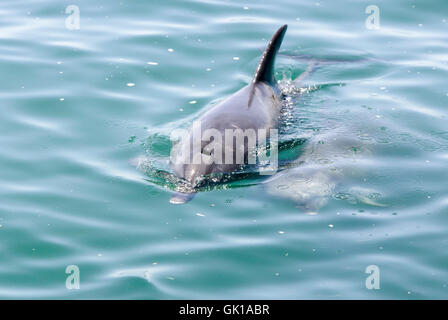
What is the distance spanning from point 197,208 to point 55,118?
3649 mm

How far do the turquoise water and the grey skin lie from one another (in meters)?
0.28

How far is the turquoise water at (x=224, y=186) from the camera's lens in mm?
8531

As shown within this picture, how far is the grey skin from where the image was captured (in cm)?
1022

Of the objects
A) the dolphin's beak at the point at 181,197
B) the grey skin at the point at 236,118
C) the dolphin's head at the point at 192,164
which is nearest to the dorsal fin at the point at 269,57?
the grey skin at the point at 236,118

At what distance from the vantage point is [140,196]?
32.8 ft

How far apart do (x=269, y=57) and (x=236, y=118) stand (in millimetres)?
1510

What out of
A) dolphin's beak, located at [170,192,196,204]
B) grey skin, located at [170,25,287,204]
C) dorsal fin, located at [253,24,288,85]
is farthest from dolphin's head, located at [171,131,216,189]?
dorsal fin, located at [253,24,288,85]

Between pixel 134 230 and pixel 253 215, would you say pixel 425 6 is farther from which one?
pixel 134 230

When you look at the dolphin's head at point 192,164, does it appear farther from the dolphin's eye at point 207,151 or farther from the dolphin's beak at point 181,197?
the dolphin's beak at point 181,197

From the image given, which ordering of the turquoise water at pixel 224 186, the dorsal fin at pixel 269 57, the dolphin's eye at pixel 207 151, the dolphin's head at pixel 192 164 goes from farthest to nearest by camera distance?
1. the dorsal fin at pixel 269 57
2. the dolphin's eye at pixel 207 151
3. the dolphin's head at pixel 192 164
4. the turquoise water at pixel 224 186

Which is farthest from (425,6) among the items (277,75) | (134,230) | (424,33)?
(134,230)

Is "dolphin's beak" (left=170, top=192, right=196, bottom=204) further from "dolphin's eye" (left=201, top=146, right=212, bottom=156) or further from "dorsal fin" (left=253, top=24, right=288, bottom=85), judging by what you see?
"dorsal fin" (left=253, top=24, right=288, bottom=85)

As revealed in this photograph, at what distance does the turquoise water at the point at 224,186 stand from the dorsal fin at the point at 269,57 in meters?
0.83

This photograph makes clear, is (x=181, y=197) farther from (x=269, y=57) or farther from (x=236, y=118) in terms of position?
(x=269, y=57)
